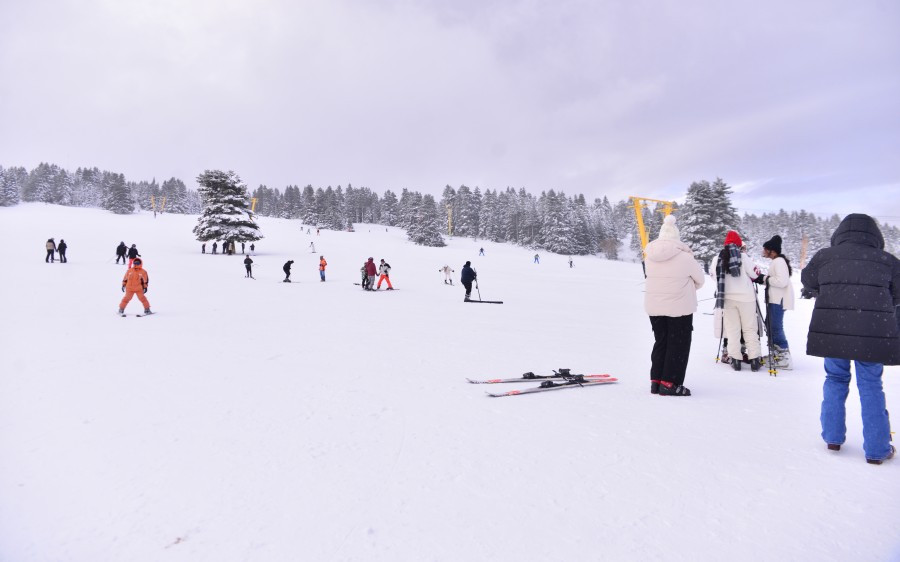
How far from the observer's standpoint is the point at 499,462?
3168mm

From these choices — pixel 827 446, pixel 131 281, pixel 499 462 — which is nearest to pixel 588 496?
pixel 499 462

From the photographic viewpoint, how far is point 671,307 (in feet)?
16.6

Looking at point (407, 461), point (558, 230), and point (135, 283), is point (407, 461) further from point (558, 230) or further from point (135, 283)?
point (558, 230)

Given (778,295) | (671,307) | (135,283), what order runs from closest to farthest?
(671,307) → (778,295) → (135,283)

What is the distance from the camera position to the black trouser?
16.4 ft

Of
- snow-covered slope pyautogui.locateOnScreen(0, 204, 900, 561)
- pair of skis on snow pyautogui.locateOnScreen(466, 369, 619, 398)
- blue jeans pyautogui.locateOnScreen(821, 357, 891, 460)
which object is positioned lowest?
snow-covered slope pyautogui.locateOnScreen(0, 204, 900, 561)

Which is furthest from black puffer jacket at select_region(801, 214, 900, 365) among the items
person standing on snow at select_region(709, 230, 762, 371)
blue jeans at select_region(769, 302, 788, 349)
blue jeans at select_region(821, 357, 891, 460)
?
blue jeans at select_region(769, 302, 788, 349)

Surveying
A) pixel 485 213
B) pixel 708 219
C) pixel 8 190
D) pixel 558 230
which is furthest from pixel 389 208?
pixel 708 219

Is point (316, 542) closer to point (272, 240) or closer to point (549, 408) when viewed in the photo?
point (549, 408)

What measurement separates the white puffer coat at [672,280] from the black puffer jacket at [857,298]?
57.1 inches

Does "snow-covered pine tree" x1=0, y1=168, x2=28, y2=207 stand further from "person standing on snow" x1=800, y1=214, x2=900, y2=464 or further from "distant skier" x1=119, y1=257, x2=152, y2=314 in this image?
"person standing on snow" x1=800, y1=214, x2=900, y2=464

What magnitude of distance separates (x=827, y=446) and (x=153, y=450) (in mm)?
5508

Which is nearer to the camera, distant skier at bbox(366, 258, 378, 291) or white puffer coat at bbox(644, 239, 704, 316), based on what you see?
white puffer coat at bbox(644, 239, 704, 316)

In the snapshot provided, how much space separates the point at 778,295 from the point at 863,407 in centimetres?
421
